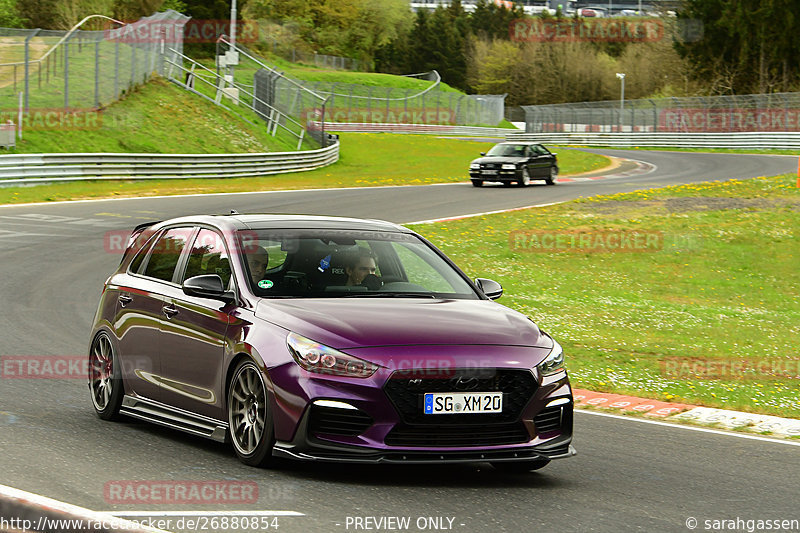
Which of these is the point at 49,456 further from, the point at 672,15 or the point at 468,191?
the point at 672,15

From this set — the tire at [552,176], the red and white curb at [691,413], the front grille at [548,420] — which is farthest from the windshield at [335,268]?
the tire at [552,176]

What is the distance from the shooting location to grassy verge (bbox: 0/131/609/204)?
104 ft

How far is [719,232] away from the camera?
82.9 ft

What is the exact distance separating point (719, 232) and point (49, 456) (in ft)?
66.9

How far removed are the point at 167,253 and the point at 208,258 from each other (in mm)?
648

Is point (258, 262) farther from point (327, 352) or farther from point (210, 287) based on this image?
point (327, 352)

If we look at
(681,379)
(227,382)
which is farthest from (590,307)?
(227,382)

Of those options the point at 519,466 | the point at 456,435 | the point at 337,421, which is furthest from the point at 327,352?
the point at 519,466

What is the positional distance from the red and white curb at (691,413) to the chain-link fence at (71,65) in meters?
27.8

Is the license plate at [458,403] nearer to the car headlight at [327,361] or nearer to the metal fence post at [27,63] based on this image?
the car headlight at [327,361]

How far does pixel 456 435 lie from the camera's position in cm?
654

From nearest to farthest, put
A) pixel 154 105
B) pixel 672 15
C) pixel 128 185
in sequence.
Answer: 1. pixel 128 185
2. pixel 154 105
3. pixel 672 15

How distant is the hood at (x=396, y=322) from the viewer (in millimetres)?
6570

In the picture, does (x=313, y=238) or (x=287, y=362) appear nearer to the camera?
(x=287, y=362)
